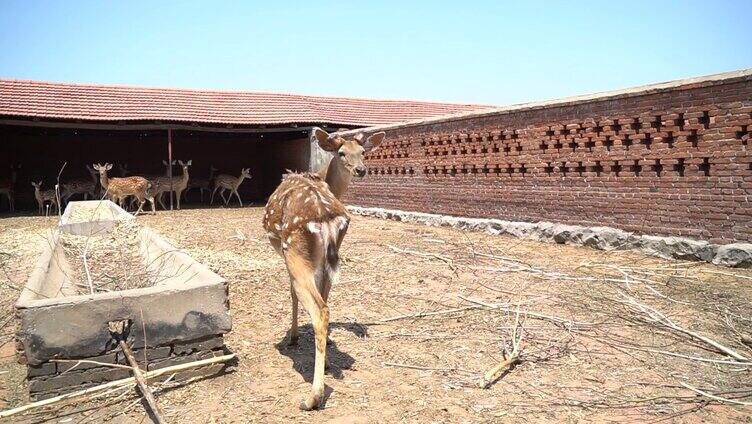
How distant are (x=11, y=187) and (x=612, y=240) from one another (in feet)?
66.1

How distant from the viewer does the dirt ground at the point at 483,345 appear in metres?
3.65

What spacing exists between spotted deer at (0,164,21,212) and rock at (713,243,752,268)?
69.7ft

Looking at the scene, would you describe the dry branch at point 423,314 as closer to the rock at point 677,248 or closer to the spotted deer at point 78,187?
the rock at point 677,248

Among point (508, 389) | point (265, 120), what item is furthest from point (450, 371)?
point (265, 120)

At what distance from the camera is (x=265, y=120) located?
20.1 metres

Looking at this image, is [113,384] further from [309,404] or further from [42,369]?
[309,404]

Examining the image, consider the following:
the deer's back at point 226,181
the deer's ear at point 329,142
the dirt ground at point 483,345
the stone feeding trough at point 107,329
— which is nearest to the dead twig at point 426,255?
the dirt ground at point 483,345

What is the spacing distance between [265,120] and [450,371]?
17.1 m

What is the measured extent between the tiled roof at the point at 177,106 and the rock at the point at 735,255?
586 inches

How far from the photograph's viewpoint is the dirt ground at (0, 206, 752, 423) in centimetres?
365

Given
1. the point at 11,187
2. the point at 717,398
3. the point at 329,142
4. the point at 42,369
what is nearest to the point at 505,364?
the point at 717,398

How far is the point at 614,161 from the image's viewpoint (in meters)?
9.02

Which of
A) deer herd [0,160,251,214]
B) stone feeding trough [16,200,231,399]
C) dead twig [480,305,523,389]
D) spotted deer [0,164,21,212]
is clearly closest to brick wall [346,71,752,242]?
dead twig [480,305,523,389]

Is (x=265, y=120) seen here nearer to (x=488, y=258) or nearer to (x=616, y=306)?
(x=488, y=258)
